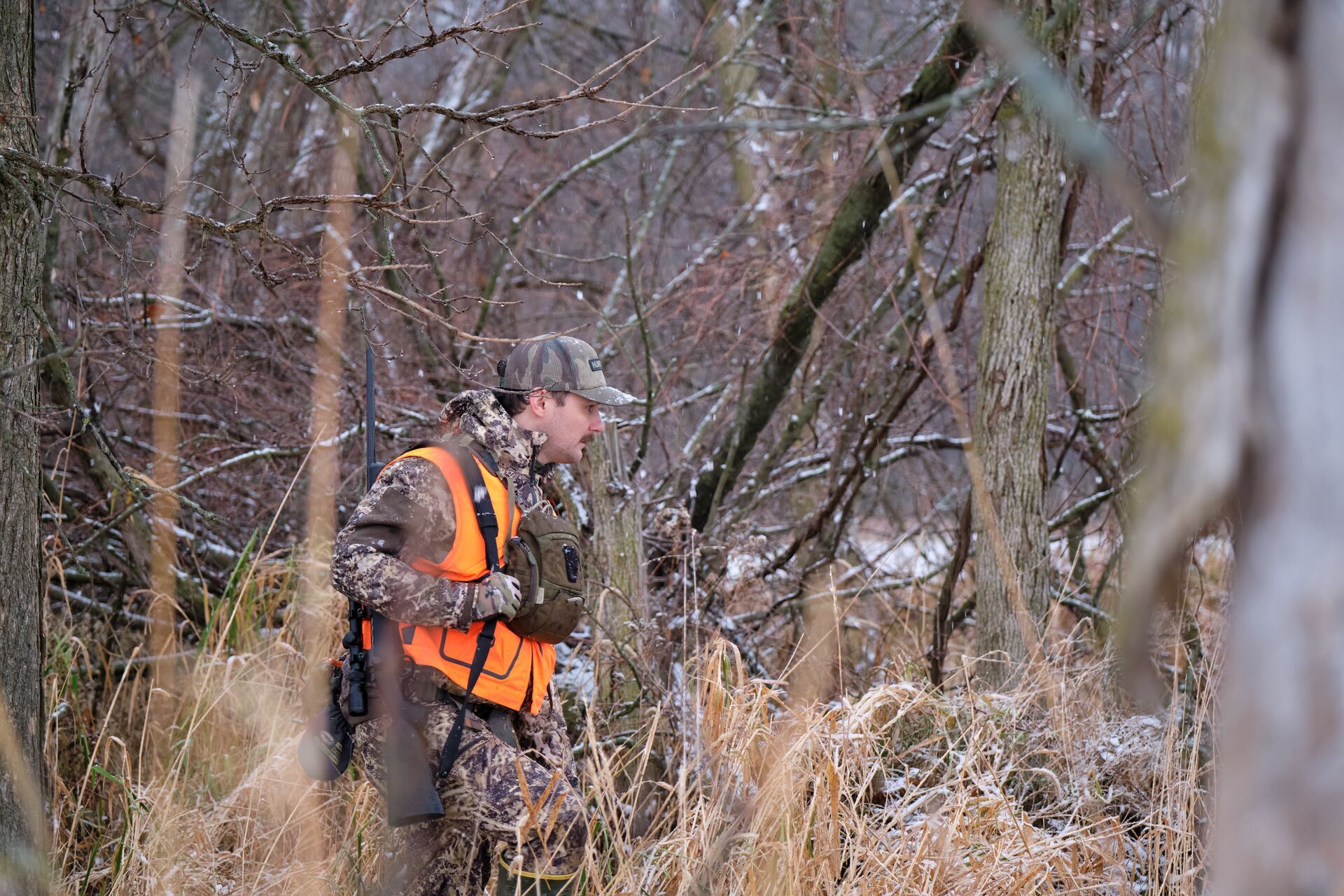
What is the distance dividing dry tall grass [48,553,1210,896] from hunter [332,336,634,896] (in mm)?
226

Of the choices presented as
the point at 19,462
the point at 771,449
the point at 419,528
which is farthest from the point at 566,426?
the point at 771,449

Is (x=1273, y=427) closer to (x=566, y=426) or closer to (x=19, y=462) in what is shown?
(x=566, y=426)

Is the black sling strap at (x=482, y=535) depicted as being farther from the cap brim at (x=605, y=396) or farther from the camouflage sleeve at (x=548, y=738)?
the cap brim at (x=605, y=396)

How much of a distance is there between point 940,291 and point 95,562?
Result: 199 inches

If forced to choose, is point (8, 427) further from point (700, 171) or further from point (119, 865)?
point (700, 171)

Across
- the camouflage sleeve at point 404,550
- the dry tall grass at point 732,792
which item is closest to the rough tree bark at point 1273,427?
the dry tall grass at point 732,792

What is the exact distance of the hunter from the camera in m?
3.12

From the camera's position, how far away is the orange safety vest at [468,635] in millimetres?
3199

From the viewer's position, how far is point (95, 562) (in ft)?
19.3

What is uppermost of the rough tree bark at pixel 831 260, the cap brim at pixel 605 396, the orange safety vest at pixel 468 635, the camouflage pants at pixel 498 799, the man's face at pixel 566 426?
the rough tree bark at pixel 831 260

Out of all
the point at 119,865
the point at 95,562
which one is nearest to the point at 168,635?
the point at 95,562

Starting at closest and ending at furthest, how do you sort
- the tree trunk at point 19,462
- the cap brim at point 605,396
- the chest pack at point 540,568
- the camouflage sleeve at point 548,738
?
1. the tree trunk at point 19,462
2. the chest pack at point 540,568
3. the camouflage sleeve at point 548,738
4. the cap brim at point 605,396

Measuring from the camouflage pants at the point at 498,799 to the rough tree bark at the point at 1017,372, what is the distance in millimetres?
2145

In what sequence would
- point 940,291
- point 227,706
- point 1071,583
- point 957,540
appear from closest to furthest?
point 227,706 → point 957,540 → point 1071,583 → point 940,291
